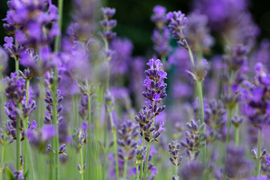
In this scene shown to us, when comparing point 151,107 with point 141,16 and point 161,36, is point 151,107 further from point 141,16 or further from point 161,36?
point 141,16

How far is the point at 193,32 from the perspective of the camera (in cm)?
98

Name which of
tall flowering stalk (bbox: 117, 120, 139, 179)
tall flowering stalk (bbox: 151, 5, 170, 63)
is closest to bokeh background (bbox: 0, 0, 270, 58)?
tall flowering stalk (bbox: 151, 5, 170, 63)

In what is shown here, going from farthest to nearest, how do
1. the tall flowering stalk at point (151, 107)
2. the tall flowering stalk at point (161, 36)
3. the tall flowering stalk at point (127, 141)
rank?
the tall flowering stalk at point (161, 36) → the tall flowering stalk at point (127, 141) → the tall flowering stalk at point (151, 107)

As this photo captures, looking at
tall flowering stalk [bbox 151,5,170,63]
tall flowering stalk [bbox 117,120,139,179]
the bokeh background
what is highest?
the bokeh background

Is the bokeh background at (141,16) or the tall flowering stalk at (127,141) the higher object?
the bokeh background at (141,16)

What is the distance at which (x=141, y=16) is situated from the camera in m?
8.19

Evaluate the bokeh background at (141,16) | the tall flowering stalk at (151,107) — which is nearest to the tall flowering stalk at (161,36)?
the tall flowering stalk at (151,107)

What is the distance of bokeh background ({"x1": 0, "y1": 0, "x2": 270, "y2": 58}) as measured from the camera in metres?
7.53

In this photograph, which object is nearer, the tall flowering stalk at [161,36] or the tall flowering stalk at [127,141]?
the tall flowering stalk at [127,141]

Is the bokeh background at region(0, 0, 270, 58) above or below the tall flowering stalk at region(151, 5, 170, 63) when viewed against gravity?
above

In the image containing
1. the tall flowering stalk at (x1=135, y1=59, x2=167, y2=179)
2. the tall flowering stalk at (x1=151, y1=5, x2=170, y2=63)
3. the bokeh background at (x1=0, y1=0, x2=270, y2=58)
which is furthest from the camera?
the bokeh background at (x1=0, y1=0, x2=270, y2=58)

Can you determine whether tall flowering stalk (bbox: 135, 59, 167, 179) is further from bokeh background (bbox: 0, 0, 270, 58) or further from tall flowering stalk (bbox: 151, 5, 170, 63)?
bokeh background (bbox: 0, 0, 270, 58)

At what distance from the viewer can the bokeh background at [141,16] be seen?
24.7ft

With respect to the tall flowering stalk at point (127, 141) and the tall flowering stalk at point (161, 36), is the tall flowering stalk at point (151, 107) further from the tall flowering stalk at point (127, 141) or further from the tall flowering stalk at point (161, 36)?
the tall flowering stalk at point (161, 36)
